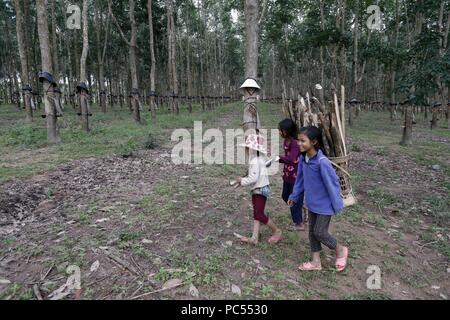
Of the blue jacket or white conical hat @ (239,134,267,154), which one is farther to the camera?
white conical hat @ (239,134,267,154)

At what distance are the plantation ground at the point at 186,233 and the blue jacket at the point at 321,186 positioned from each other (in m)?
0.73

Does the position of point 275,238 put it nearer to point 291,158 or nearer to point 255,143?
point 291,158

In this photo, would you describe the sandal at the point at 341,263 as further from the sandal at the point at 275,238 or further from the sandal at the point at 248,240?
the sandal at the point at 248,240

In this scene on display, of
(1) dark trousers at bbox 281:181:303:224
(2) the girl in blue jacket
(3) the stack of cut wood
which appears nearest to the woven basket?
(3) the stack of cut wood

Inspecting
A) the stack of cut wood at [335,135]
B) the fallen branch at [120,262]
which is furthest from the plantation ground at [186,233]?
the stack of cut wood at [335,135]

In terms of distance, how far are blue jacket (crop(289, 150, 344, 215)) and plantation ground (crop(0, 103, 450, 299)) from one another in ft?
2.39

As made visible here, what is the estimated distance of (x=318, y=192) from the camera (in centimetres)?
339

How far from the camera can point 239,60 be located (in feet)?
155

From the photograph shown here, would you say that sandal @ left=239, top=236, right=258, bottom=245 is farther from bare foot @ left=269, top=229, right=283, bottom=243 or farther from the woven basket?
the woven basket

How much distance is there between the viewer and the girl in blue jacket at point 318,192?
3.30m

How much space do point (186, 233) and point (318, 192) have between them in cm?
170

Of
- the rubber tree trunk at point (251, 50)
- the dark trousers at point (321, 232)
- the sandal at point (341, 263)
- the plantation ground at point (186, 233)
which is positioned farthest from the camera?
the rubber tree trunk at point (251, 50)

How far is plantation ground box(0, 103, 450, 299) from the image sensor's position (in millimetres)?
3152

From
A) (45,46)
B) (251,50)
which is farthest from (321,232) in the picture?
(45,46)
